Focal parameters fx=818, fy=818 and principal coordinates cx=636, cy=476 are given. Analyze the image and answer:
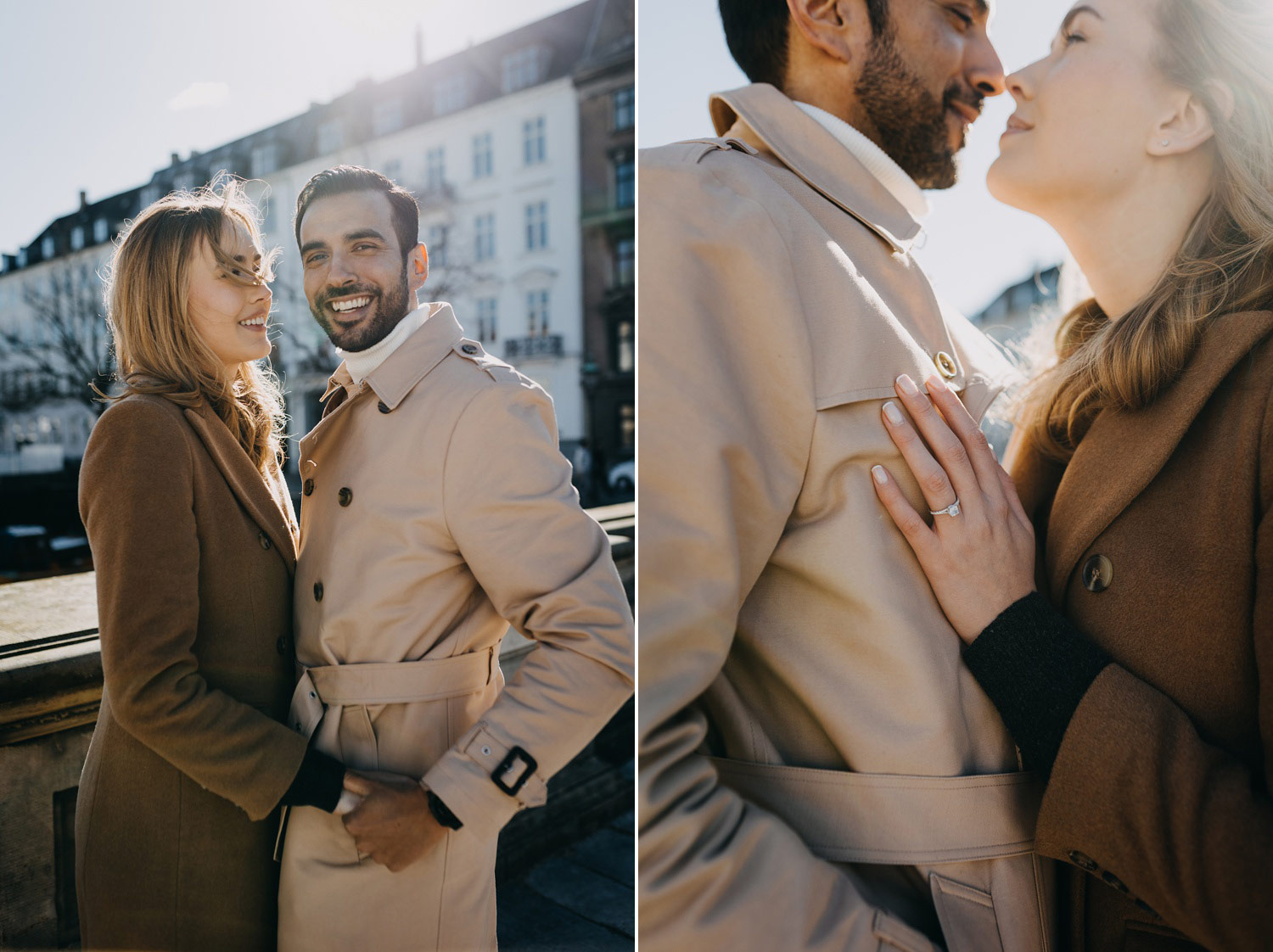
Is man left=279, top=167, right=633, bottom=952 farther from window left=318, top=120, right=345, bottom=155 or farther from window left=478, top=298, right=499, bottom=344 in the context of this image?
window left=478, top=298, right=499, bottom=344

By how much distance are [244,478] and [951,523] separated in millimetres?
1157

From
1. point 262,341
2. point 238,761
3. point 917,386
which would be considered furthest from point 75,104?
point 917,386

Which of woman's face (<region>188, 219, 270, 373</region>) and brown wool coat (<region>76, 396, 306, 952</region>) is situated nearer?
brown wool coat (<region>76, 396, 306, 952</region>)

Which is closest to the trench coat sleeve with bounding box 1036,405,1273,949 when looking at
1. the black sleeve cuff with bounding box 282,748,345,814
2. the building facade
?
the black sleeve cuff with bounding box 282,748,345,814

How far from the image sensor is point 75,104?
1438 millimetres

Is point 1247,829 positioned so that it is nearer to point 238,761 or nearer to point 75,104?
point 238,761

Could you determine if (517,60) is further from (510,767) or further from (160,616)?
(510,767)

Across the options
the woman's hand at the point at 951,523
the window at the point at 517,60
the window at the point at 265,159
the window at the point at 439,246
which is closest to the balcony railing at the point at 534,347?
the window at the point at 517,60

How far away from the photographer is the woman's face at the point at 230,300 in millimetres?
1402

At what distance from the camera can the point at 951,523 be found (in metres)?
1.15

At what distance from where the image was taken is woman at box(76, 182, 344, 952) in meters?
1.23

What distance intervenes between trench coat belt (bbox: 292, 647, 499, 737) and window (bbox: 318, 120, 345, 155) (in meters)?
0.99

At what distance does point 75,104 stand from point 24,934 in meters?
1.37

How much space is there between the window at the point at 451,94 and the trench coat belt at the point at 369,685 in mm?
1553
